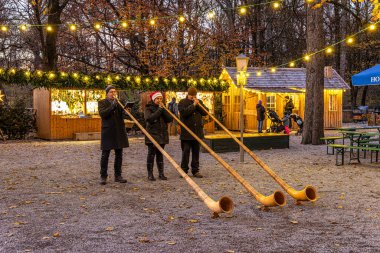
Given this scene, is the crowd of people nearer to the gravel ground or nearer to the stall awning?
the gravel ground

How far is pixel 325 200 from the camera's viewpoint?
7.19m

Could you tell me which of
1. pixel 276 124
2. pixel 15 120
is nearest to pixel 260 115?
pixel 276 124

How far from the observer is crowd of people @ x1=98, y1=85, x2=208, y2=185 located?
875 centimetres

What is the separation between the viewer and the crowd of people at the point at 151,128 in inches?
344

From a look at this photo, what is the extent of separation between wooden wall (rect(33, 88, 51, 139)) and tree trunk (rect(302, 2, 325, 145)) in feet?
34.2

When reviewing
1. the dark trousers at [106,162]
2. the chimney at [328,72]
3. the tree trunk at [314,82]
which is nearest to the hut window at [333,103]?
the chimney at [328,72]

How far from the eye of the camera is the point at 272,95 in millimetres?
26406

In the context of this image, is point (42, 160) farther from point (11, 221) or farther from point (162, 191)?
point (11, 221)

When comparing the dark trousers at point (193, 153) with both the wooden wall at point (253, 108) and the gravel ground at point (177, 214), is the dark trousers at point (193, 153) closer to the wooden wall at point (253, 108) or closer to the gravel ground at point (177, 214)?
the gravel ground at point (177, 214)

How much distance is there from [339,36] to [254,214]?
111 feet

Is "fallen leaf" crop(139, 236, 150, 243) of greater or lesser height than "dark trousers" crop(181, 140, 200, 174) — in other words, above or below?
below

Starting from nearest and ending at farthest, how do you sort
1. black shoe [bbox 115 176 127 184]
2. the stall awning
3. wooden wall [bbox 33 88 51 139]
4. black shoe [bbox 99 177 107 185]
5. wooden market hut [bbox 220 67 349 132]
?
black shoe [bbox 99 177 107 185] → black shoe [bbox 115 176 127 184] → wooden wall [bbox 33 88 51 139] → the stall awning → wooden market hut [bbox 220 67 349 132]

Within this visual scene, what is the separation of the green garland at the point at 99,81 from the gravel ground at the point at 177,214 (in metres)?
8.83

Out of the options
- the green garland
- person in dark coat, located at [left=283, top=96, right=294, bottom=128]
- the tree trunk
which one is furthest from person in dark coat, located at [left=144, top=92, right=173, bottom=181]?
person in dark coat, located at [left=283, top=96, right=294, bottom=128]
